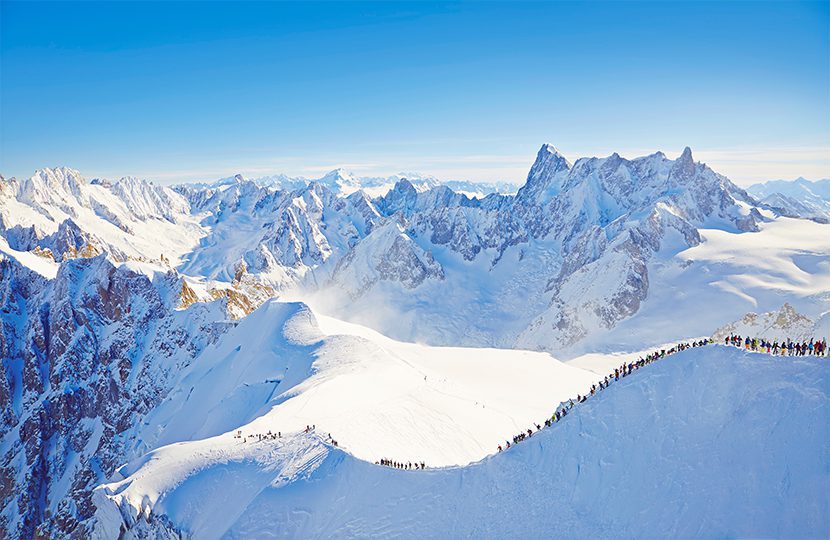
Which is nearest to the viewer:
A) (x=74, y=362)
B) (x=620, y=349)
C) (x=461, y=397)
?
(x=461, y=397)

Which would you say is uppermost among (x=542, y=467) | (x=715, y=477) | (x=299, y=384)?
(x=715, y=477)

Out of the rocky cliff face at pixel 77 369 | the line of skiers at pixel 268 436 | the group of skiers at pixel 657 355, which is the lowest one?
the rocky cliff face at pixel 77 369

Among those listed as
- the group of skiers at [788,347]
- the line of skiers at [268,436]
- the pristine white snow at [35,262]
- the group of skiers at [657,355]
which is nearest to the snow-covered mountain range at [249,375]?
the pristine white snow at [35,262]

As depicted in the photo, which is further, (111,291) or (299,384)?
(111,291)

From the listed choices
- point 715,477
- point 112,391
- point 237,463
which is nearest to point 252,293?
point 112,391

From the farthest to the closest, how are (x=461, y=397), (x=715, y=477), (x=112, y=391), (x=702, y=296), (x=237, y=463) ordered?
1. (x=702, y=296)
2. (x=112, y=391)
3. (x=461, y=397)
4. (x=237, y=463)
5. (x=715, y=477)

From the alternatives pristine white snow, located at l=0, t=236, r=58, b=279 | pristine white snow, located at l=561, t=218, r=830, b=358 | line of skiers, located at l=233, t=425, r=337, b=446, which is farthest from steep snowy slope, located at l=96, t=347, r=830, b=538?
pristine white snow, located at l=0, t=236, r=58, b=279

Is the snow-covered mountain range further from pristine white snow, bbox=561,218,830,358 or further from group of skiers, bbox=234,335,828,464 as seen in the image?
group of skiers, bbox=234,335,828,464

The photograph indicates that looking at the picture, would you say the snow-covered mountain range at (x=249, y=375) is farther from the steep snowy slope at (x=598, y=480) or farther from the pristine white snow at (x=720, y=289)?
the pristine white snow at (x=720, y=289)

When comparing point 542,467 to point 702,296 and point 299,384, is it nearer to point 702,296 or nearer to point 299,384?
point 299,384
